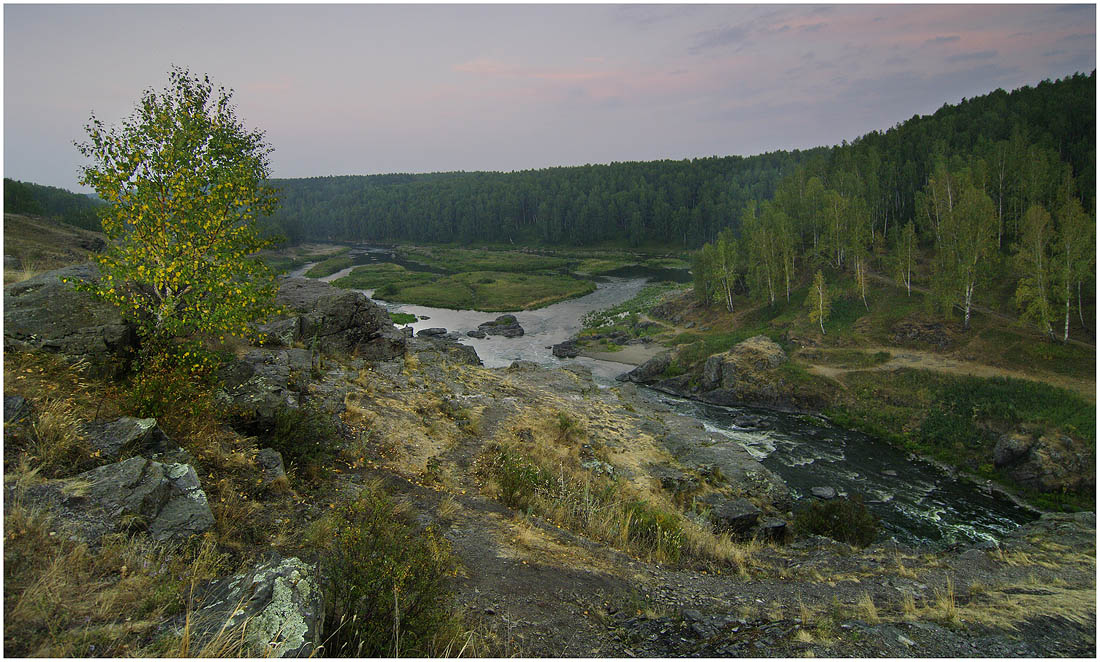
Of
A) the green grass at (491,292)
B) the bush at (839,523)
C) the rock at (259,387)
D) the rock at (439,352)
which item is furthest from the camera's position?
the green grass at (491,292)

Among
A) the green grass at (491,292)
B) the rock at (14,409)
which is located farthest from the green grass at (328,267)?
the rock at (14,409)

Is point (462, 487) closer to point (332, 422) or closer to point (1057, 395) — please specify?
point (332, 422)

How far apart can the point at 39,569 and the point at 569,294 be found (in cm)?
8255

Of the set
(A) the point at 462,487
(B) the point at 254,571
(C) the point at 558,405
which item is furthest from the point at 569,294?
(B) the point at 254,571

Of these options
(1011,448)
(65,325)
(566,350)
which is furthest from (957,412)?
(65,325)

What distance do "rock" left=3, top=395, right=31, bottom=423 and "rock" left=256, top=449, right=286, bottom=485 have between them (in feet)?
11.5

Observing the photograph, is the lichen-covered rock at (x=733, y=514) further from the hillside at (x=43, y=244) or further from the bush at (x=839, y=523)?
the hillside at (x=43, y=244)

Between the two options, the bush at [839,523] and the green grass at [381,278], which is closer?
the bush at [839,523]

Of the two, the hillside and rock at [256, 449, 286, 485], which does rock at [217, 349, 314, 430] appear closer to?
rock at [256, 449, 286, 485]

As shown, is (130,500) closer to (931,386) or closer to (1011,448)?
(1011,448)

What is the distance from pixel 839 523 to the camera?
63.3 ft

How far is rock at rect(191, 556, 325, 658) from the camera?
506cm

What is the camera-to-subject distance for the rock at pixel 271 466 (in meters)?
9.69

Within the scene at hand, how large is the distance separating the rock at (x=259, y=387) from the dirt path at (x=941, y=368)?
3763 cm
